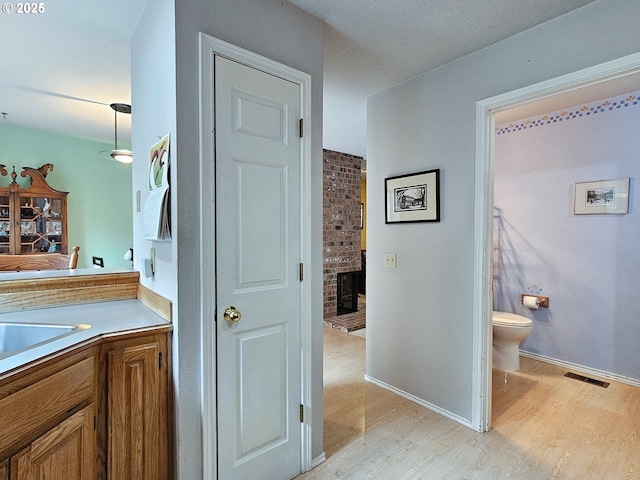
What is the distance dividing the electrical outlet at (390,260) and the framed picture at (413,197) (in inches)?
10.3

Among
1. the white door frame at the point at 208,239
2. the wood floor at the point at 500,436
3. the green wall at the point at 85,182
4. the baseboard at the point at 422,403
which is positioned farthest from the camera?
the green wall at the point at 85,182

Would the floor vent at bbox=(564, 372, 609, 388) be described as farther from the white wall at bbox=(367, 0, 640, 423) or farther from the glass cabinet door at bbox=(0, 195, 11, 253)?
the glass cabinet door at bbox=(0, 195, 11, 253)

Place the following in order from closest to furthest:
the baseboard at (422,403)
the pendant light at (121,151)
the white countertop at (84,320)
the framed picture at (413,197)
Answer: the white countertop at (84,320) < the baseboard at (422,403) < the framed picture at (413,197) < the pendant light at (121,151)

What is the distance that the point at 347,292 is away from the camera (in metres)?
4.97

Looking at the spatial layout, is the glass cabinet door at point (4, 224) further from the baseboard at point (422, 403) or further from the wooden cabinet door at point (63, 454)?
the baseboard at point (422, 403)

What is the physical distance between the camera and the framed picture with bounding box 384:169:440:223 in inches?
89.9

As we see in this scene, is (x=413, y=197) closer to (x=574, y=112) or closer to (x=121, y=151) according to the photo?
(x=574, y=112)

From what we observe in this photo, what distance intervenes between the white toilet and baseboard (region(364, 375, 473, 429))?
37.0 inches

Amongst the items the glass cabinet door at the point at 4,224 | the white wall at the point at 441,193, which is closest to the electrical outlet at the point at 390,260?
the white wall at the point at 441,193

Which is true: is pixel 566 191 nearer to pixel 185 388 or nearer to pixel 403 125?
pixel 403 125

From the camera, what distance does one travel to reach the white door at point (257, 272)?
4.69ft

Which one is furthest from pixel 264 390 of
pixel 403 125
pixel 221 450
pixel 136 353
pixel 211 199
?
pixel 403 125

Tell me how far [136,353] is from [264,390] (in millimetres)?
583

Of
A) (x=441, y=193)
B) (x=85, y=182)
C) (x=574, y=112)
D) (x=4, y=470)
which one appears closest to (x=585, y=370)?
(x=441, y=193)
